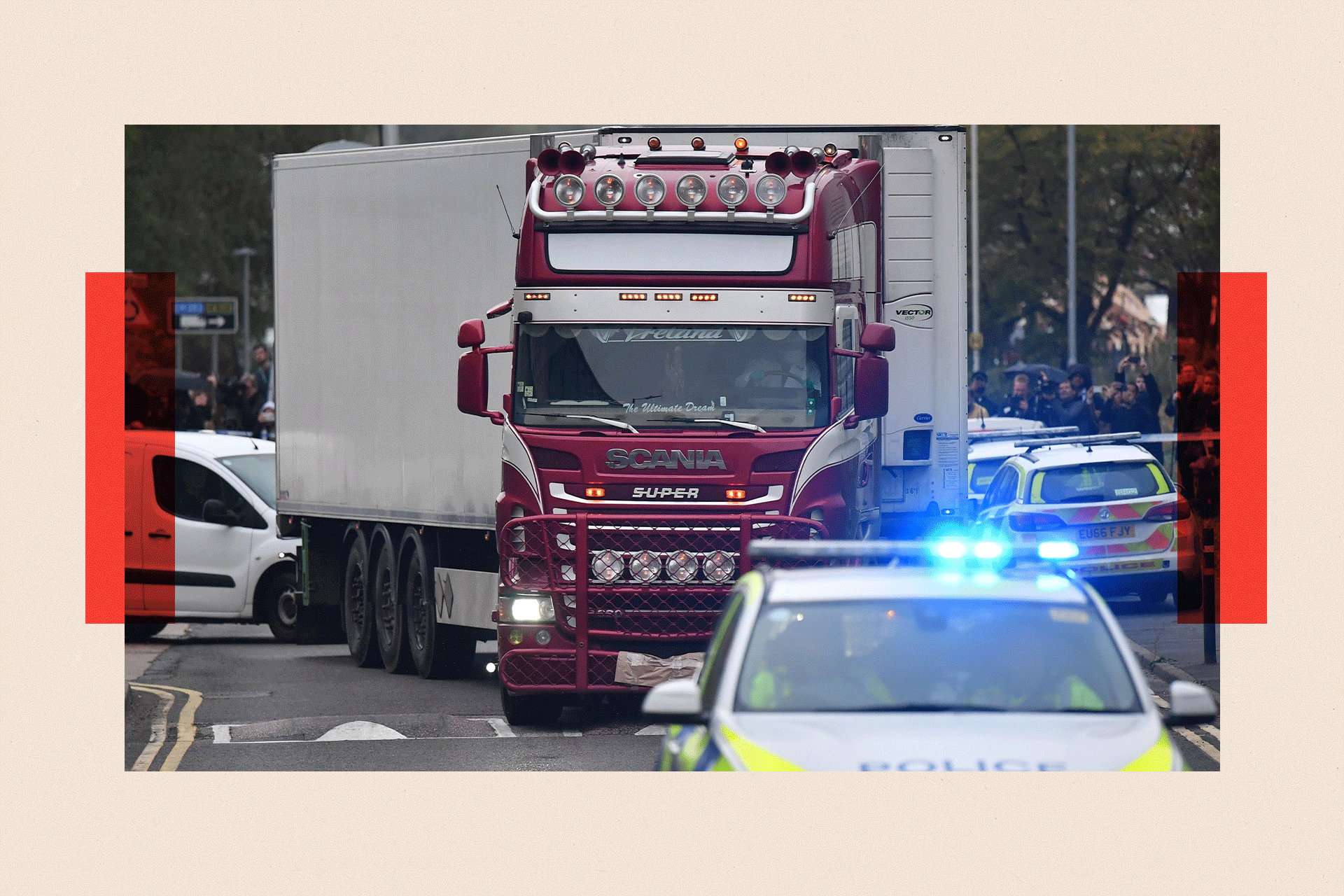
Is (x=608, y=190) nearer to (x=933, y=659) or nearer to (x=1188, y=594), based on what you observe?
(x=933, y=659)

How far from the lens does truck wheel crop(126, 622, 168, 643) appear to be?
21684 mm

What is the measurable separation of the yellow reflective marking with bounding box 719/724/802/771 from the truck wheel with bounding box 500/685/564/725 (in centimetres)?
714

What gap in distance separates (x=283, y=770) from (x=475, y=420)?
3889 mm

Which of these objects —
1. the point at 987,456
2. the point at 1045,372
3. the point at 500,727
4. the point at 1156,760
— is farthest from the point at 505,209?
the point at 1045,372

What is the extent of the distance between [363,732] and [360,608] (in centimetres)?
444

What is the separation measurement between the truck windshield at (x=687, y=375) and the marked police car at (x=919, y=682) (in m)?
5.32

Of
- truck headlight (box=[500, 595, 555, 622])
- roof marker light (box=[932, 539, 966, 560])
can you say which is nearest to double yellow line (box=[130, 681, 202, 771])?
truck headlight (box=[500, 595, 555, 622])

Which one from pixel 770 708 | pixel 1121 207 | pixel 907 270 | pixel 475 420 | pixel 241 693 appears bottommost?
pixel 241 693

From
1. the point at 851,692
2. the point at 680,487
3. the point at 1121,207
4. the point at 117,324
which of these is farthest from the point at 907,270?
the point at 1121,207

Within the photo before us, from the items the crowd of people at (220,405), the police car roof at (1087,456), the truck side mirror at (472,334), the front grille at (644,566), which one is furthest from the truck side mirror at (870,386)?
the crowd of people at (220,405)

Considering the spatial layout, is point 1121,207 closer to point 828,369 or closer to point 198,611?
point 198,611

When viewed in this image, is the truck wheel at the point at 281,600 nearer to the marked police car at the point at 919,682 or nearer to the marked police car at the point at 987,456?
the marked police car at the point at 987,456

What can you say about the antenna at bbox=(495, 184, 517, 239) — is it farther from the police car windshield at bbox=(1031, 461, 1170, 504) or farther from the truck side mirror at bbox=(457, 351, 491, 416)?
the police car windshield at bbox=(1031, 461, 1170, 504)

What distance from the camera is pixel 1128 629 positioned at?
19453 mm
